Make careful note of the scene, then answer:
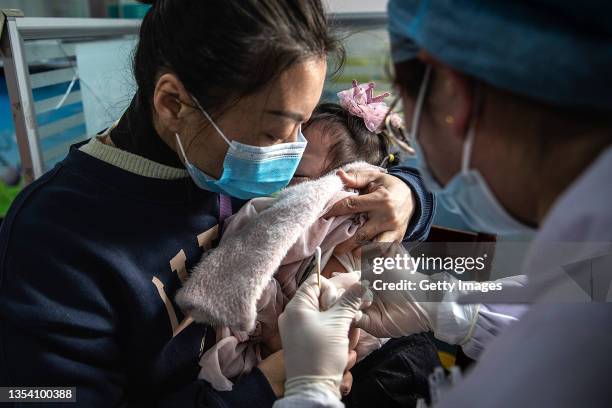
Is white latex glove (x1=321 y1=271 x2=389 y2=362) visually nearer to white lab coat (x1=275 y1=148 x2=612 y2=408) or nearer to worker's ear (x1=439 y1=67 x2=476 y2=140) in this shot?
white lab coat (x1=275 y1=148 x2=612 y2=408)

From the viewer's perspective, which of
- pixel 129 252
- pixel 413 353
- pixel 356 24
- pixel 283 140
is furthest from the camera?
pixel 356 24

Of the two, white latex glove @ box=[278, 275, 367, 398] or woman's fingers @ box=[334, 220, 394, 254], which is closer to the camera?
white latex glove @ box=[278, 275, 367, 398]

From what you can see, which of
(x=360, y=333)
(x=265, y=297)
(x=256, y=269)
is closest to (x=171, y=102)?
(x=256, y=269)

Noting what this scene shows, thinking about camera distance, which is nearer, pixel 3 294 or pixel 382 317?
pixel 3 294

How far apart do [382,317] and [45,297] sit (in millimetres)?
834

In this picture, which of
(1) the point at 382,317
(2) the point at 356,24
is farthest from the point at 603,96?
(2) the point at 356,24

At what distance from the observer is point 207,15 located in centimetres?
93

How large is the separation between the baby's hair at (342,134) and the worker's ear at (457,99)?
0.98 meters

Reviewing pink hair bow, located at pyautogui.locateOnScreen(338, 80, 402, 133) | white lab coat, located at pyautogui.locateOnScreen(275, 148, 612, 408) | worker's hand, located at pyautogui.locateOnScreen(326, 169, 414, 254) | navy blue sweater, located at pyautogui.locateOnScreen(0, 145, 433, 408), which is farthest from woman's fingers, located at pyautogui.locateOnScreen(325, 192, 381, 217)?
white lab coat, located at pyautogui.locateOnScreen(275, 148, 612, 408)

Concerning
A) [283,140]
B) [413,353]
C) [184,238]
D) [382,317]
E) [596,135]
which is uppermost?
[596,135]

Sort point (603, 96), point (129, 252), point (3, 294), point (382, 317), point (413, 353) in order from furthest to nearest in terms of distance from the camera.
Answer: point (413, 353) → point (382, 317) → point (129, 252) → point (3, 294) → point (603, 96)

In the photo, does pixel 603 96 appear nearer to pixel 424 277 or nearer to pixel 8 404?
pixel 424 277

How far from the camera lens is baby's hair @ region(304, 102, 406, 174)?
164cm

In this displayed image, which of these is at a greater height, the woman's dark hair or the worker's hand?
the woman's dark hair
